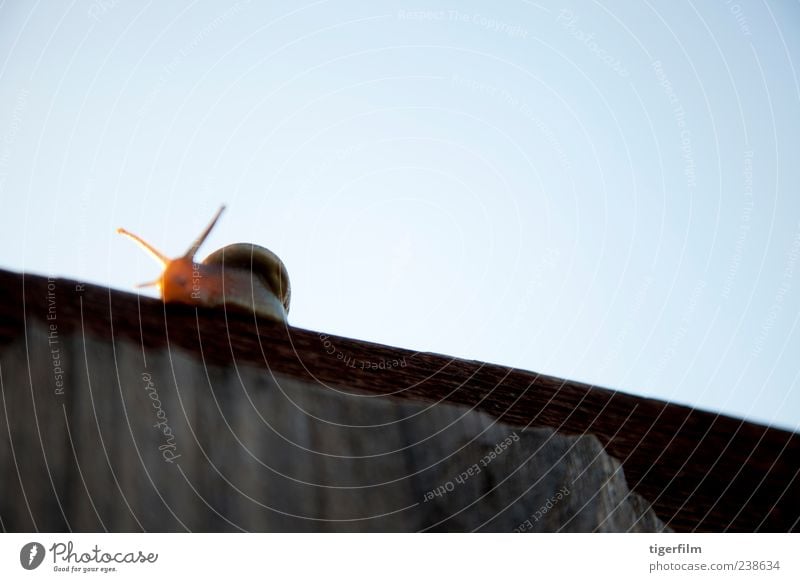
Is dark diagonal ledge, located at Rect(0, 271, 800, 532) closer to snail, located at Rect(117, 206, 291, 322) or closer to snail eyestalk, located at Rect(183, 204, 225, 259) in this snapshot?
snail, located at Rect(117, 206, 291, 322)

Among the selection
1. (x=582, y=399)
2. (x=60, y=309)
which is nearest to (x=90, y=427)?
(x=60, y=309)

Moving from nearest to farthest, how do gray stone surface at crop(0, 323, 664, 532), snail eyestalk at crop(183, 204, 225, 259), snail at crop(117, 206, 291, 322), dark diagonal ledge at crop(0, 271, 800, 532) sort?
1. gray stone surface at crop(0, 323, 664, 532)
2. dark diagonal ledge at crop(0, 271, 800, 532)
3. snail at crop(117, 206, 291, 322)
4. snail eyestalk at crop(183, 204, 225, 259)

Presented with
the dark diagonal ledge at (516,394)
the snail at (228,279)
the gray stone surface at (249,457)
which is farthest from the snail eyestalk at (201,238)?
the gray stone surface at (249,457)

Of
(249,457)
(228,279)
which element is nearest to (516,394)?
(228,279)

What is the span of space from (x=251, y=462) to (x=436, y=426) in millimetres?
458

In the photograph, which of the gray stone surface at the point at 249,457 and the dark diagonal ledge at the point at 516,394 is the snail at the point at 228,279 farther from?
the gray stone surface at the point at 249,457

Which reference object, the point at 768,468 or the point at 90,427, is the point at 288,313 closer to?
the point at 90,427

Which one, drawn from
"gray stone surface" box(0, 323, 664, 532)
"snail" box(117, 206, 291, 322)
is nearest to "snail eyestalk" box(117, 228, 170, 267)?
"snail" box(117, 206, 291, 322)

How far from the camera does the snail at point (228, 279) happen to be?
6.57 feet

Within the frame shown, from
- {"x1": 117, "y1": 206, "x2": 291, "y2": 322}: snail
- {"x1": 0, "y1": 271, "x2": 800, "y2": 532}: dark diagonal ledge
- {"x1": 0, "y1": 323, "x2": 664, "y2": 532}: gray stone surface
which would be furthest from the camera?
{"x1": 117, "y1": 206, "x2": 291, "y2": 322}: snail

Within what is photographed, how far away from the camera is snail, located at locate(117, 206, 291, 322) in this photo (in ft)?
6.57

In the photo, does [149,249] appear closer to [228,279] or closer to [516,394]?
[228,279]

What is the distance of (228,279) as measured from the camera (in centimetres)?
207
